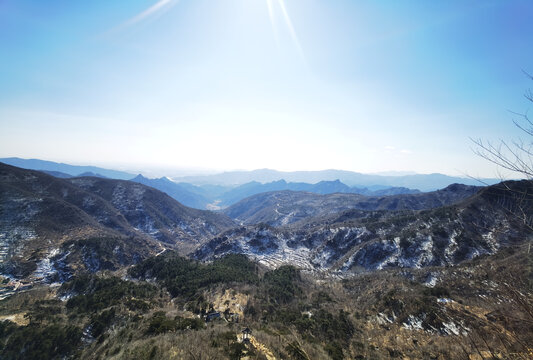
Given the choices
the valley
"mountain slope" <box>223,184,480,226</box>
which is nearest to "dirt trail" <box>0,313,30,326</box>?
the valley

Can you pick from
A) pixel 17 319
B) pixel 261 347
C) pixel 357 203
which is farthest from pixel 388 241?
pixel 357 203

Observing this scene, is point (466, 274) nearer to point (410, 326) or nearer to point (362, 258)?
point (410, 326)

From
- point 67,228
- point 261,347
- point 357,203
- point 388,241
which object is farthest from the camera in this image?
point 357,203

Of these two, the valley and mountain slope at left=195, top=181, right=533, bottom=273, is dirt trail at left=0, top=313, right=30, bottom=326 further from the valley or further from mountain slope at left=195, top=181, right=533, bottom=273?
mountain slope at left=195, top=181, right=533, bottom=273

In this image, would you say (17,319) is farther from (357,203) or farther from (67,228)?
(357,203)

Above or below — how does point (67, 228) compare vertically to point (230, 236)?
above

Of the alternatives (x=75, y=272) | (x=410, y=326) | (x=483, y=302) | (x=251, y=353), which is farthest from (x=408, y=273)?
(x=75, y=272)

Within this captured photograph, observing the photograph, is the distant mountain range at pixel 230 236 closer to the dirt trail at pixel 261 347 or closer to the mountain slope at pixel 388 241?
the mountain slope at pixel 388 241

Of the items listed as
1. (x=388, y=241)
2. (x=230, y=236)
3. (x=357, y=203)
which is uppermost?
(x=357, y=203)
